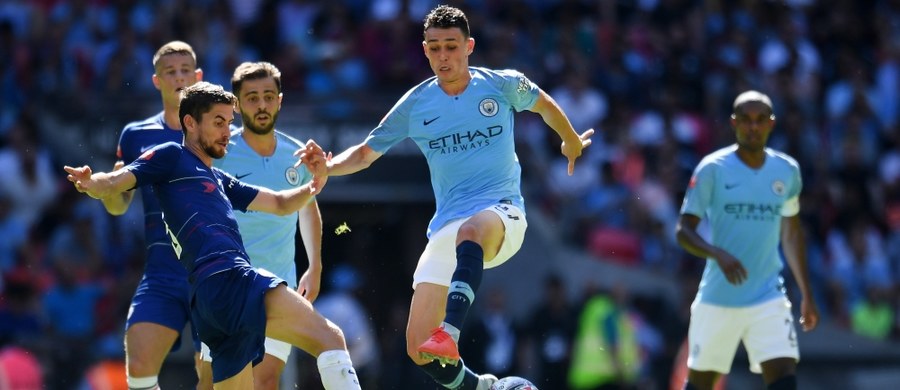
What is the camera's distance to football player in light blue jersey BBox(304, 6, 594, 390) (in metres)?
9.30

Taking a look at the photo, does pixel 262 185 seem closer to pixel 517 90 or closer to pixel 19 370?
pixel 517 90

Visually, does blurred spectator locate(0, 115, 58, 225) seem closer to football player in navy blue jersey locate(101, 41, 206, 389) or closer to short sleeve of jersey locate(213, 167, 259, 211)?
football player in navy blue jersey locate(101, 41, 206, 389)

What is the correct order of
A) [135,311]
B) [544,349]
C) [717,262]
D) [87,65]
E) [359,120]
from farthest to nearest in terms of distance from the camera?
[87,65]
[359,120]
[544,349]
[717,262]
[135,311]

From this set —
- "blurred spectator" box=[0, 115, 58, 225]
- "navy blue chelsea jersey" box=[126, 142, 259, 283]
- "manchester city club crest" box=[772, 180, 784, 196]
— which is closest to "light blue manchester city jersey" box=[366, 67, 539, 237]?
"navy blue chelsea jersey" box=[126, 142, 259, 283]

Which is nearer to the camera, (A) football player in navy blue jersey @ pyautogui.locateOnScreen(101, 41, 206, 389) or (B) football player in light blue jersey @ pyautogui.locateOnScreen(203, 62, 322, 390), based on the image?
(A) football player in navy blue jersey @ pyautogui.locateOnScreen(101, 41, 206, 389)

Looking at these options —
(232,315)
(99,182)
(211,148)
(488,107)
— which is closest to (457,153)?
(488,107)

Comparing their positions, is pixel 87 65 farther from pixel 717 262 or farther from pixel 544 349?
pixel 717 262

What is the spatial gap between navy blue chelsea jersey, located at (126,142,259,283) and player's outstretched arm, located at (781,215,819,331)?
15.4 ft

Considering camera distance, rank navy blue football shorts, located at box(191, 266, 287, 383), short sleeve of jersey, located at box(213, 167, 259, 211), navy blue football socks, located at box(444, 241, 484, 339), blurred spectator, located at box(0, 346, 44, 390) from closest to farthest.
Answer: navy blue football shorts, located at box(191, 266, 287, 383), short sleeve of jersey, located at box(213, 167, 259, 211), navy blue football socks, located at box(444, 241, 484, 339), blurred spectator, located at box(0, 346, 44, 390)

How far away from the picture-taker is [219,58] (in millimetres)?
18297

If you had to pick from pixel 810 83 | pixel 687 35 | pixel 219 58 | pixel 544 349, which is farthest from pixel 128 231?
pixel 810 83

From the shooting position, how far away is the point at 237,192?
8.70 m

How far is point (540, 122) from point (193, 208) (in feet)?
32.0

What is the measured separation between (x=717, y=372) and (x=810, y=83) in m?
9.09
